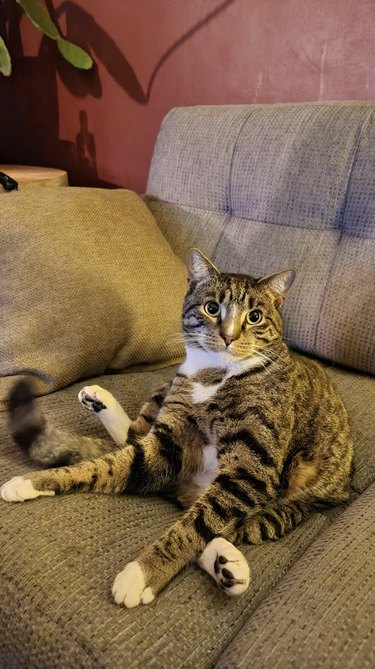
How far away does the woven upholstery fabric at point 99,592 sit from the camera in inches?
25.9

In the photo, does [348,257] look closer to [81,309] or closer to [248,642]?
[81,309]

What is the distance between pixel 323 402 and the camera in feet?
3.58

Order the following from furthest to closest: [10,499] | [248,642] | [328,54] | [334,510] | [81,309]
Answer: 1. [328,54]
2. [81,309]
3. [334,510]
4. [10,499]
5. [248,642]

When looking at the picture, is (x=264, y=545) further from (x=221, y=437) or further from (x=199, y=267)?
(x=199, y=267)

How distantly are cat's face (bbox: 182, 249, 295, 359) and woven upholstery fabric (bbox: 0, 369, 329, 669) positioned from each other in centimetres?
35

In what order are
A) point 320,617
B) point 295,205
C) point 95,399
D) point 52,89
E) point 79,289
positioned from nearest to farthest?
point 320,617 → point 95,399 → point 79,289 → point 295,205 → point 52,89

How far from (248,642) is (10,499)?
1.50ft

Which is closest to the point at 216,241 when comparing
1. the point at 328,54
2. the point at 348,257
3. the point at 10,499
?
the point at 348,257

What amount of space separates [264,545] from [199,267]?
1.93ft

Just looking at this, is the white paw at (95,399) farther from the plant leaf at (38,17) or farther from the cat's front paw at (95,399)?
the plant leaf at (38,17)

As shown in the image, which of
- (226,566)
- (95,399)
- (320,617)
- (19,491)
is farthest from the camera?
(95,399)

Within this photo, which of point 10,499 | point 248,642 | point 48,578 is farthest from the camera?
point 10,499

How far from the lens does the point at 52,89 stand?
8.07ft

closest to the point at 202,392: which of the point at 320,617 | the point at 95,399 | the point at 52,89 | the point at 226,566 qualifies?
the point at 95,399
